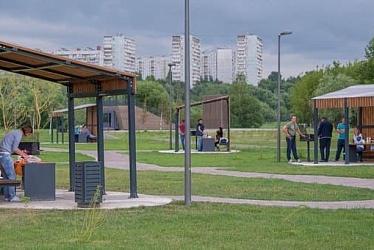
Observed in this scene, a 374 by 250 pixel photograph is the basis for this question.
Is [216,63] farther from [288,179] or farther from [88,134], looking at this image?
[288,179]

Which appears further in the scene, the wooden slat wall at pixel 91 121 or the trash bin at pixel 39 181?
the wooden slat wall at pixel 91 121

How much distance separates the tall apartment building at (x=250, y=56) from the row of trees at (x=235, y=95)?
1.92 m

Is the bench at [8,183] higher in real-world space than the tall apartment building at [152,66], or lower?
lower

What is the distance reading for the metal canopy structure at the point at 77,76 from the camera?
1550 cm

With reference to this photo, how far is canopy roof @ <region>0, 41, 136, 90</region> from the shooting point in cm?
1523

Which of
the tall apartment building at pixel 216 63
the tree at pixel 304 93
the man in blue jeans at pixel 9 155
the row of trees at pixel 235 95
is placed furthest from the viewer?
the tall apartment building at pixel 216 63

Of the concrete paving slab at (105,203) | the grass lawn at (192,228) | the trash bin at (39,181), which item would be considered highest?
the trash bin at (39,181)

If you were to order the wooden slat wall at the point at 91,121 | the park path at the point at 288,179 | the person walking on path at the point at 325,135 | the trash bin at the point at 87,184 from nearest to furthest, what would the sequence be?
1. the trash bin at the point at 87,184
2. the park path at the point at 288,179
3. the person walking on path at the point at 325,135
4. the wooden slat wall at the point at 91,121

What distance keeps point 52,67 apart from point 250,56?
10038 centimetres

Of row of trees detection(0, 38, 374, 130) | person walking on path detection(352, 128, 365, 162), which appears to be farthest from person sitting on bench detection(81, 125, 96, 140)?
person walking on path detection(352, 128, 365, 162)

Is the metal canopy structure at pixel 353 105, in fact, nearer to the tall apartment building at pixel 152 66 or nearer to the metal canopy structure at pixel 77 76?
the metal canopy structure at pixel 77 76

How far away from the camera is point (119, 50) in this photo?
113562mm

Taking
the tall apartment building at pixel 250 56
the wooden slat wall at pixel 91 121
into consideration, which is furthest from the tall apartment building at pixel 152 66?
the wooden slat wall at pixel 91 121

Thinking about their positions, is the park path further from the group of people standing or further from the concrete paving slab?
the group of people standing
